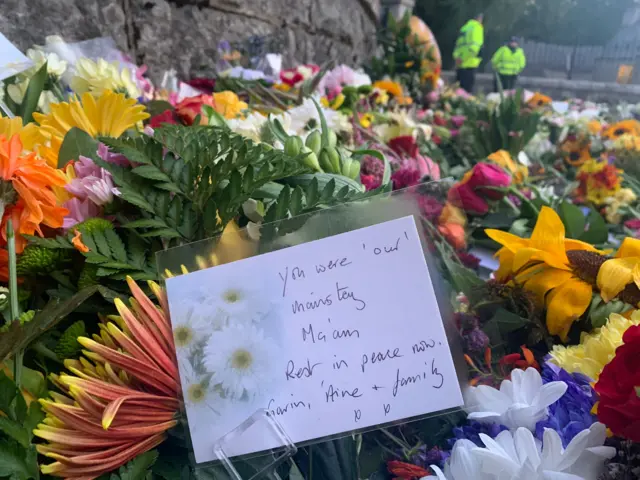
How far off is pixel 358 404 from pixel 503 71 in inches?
173

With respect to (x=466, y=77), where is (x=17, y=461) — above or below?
above

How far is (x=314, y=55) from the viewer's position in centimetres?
315

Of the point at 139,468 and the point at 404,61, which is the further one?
the point at 404,61

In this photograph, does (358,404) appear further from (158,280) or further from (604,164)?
(604,164)

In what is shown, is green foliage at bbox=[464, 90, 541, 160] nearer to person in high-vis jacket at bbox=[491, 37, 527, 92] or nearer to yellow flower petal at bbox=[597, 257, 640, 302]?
yellow flower petal at bbox=[597, 257, 640, 302]

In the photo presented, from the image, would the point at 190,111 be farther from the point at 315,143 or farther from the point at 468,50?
the point at 468,50

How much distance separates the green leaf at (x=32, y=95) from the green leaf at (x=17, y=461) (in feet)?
2.00

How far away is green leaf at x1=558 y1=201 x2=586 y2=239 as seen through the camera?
30.6 inches

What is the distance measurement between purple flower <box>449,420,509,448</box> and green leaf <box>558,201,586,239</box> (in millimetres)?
469

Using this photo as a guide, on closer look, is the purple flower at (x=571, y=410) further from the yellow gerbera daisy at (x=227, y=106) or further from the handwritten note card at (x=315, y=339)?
the yellow gerbera daisy at (x=227, y=106)

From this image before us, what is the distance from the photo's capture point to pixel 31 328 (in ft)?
1.40

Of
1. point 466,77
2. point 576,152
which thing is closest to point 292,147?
point 576,152

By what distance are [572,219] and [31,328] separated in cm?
72

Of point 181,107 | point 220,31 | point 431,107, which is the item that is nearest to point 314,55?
point 431,107
